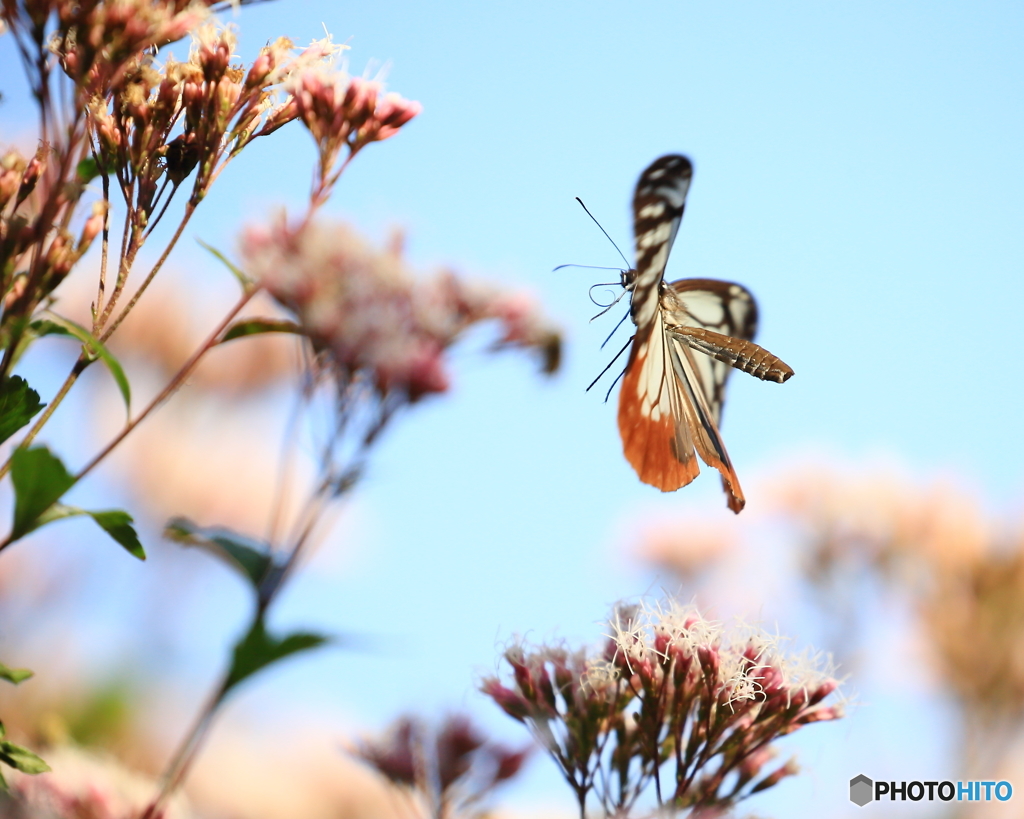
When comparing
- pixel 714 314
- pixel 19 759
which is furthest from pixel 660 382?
pixel 19 759

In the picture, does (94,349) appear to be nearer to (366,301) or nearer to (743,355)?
(366,301)

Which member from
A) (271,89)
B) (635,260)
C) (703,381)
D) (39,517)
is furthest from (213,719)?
(703,381)

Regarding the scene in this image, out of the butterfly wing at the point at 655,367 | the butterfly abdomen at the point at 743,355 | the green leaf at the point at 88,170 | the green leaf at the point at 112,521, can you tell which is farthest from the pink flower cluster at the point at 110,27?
the butterfly abdomen at the point at 743,355

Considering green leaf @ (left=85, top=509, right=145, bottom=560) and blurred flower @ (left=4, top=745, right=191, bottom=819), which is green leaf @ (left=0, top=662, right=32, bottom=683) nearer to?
green leaf @ (left=85, top=509, right=145, bottom=560)

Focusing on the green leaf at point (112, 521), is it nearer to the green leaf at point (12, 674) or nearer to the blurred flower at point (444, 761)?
the green leaf at point (12, 674)

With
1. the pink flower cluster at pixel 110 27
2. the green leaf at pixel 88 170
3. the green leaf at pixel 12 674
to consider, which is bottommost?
the green leaf at pixel 12 674

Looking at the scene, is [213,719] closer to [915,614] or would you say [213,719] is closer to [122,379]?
[122,379]
